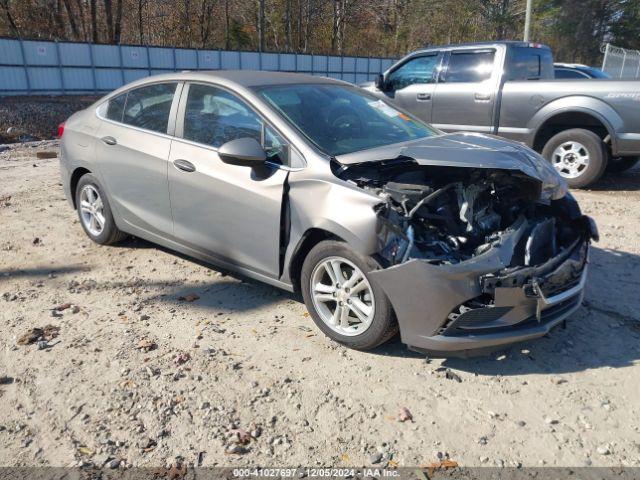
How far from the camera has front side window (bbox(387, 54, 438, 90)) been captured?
8.80 meters

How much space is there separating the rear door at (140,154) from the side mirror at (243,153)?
0.89 metres

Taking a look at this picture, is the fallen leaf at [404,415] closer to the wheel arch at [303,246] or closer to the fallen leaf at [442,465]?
the fallen leaf at [442,465]

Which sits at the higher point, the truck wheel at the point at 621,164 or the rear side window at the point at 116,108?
the rear side window at the point at 116,108

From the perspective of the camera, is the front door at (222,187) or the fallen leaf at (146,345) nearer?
the fallen leaf at (146,345)

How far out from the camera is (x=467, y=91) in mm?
8289

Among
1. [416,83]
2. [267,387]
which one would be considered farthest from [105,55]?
[267,387]

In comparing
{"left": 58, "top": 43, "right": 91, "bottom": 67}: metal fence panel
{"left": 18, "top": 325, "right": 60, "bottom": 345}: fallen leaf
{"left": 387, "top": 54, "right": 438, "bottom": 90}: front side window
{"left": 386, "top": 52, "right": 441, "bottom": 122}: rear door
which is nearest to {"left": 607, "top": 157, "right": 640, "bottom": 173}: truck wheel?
{"left": 386, "top": 52, "right": 441, "bottom": 122}: rear door

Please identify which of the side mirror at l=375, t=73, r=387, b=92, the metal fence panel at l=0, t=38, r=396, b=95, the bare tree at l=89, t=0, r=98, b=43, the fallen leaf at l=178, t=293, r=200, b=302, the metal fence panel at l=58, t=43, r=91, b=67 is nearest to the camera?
the fallen leaf at l=178, t=293, r=200, b=302

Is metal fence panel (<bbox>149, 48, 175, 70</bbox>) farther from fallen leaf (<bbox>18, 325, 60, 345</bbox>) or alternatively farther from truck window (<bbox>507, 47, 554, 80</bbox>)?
fallen leaf (<bbox>18, 325, 60, 345</bbox>)

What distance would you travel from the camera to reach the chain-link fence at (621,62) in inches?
1092

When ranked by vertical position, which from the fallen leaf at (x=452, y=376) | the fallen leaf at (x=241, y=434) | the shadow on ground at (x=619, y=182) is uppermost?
the shadow on ground at (x=619, y=182)

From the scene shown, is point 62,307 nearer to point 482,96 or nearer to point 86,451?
point 86,451

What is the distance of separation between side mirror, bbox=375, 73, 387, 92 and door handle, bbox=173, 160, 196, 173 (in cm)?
554

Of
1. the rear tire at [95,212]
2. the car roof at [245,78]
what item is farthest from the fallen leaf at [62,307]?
the car roof at [245,78]
